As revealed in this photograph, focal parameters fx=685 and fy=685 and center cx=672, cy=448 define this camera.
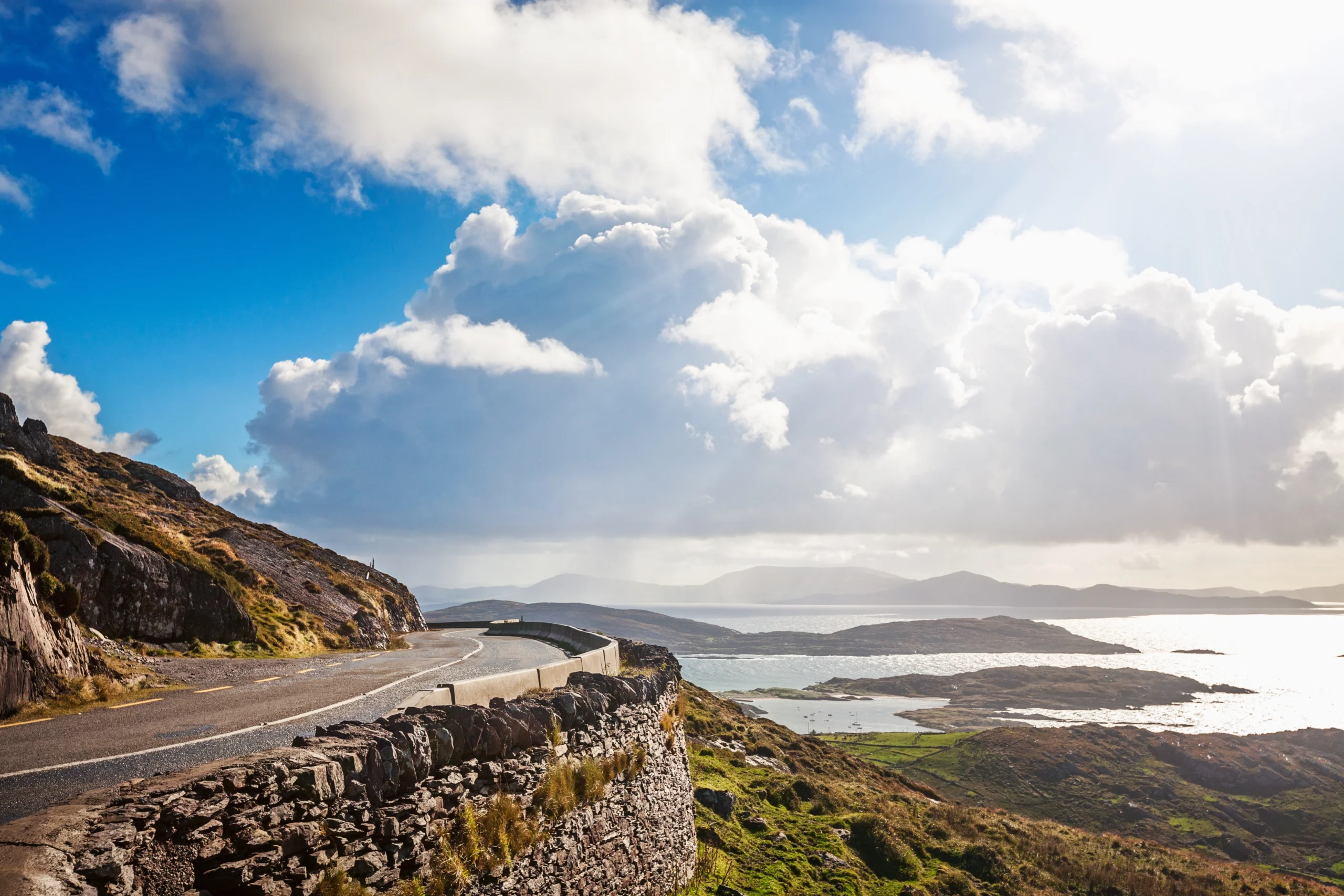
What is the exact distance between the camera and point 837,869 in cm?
2361

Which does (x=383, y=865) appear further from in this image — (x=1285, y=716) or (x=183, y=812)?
(x=1285, y=716)

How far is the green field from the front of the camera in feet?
314

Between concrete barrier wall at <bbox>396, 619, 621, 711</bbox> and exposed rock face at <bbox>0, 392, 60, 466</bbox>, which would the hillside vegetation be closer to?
concrete barrier wall at <bbox>396, 619, 621, 711</bbox>

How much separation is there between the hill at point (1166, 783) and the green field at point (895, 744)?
0.47 meters

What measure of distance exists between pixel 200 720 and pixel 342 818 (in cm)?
643

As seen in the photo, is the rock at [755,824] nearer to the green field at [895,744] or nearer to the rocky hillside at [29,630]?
the rocky hillside at [29,630]

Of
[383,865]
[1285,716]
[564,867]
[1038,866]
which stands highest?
[383,865]

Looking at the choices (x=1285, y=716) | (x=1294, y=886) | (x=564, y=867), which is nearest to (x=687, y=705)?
(x=564, y=867)

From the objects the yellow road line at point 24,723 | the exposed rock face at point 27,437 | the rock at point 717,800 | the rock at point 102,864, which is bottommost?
the rock at point 717,800

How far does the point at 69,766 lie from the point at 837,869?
22.8 metres

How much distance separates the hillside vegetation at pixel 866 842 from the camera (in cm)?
2214

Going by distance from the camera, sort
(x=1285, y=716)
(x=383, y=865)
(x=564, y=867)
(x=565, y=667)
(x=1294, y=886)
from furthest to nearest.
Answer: (x=1285, y=716)
(x=1294, y=886)
(x=565, y=667)
(x=564, y=867)
(x=383, y=865)

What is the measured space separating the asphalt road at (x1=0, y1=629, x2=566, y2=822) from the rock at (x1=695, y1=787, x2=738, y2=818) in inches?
298

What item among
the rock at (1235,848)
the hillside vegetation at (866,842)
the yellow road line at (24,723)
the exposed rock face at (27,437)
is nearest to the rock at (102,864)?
the yellow road line at (24,723)
